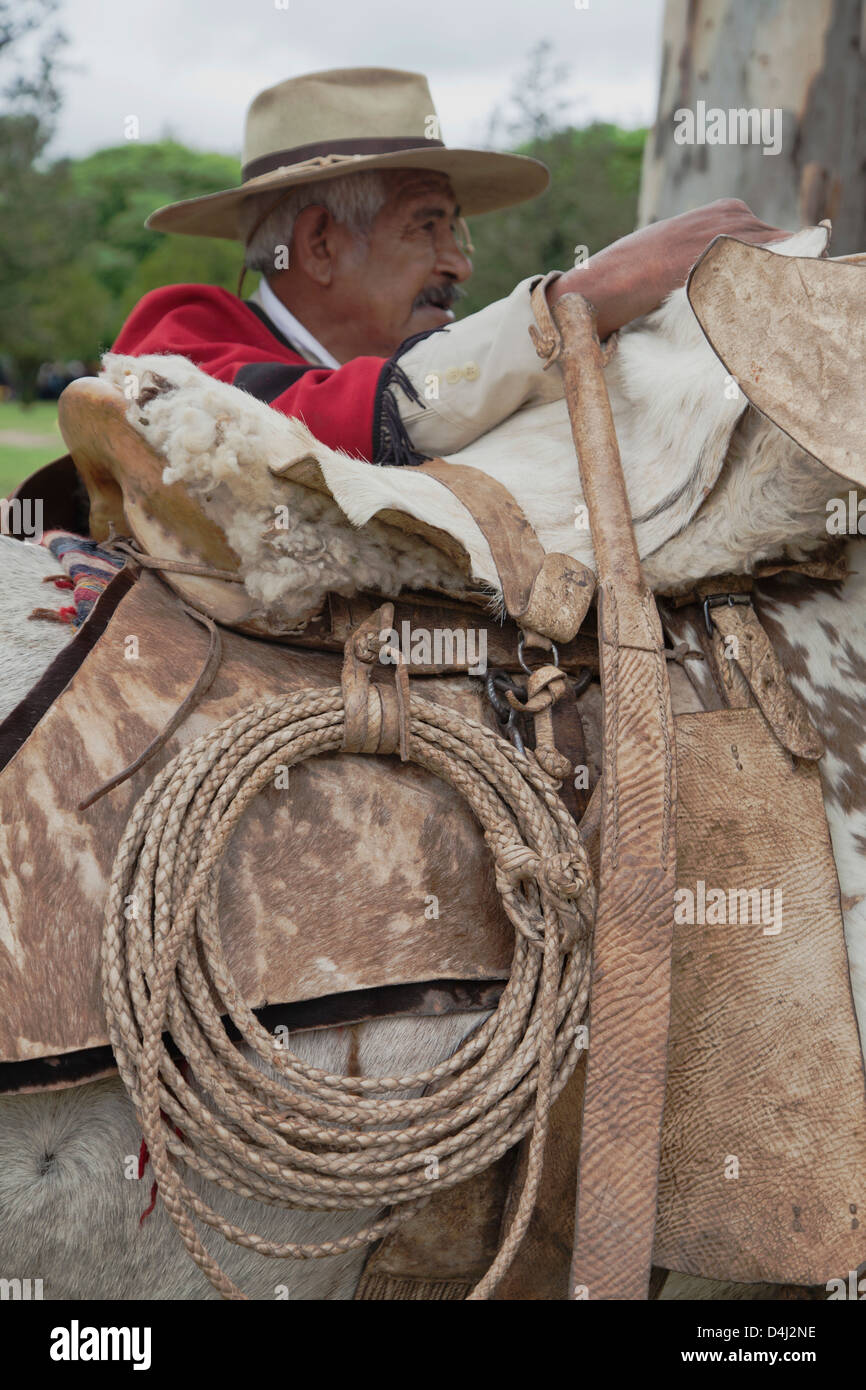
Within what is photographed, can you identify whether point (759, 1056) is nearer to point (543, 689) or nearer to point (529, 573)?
point (543, 689)

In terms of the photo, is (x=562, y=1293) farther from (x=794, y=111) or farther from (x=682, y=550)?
(x=794, y=111)

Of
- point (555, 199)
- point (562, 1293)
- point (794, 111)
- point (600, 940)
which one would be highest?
point (555, 199)

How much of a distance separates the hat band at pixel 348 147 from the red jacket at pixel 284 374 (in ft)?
1.28

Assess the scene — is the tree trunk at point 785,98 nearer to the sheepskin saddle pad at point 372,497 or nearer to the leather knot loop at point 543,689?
the sheepskin saddle pad at point 372,497

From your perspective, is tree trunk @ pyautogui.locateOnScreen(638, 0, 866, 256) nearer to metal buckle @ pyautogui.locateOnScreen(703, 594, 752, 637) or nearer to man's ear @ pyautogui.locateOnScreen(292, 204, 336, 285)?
man's ear @ pyautogui.locateOnScreen(292, 204, 336, 285)

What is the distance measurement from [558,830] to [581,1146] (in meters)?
0.28

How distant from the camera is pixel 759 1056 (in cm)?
103

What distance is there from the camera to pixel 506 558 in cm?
112

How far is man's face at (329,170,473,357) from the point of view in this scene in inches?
81.6

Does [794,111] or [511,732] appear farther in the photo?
[794,111]

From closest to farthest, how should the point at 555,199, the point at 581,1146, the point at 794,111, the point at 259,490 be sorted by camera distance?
the point at 581,1146, the point at 259,490, the point at 794,111, the point at 555,199

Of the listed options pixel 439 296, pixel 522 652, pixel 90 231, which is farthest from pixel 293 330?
pixel 90 231
